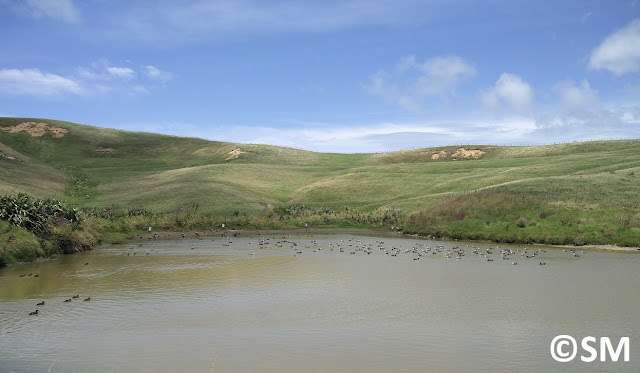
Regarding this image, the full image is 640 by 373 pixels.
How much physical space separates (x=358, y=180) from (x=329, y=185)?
19.8 ft

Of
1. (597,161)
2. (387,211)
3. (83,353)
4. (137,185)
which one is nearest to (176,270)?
(83,353)

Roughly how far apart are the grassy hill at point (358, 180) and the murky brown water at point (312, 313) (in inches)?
550

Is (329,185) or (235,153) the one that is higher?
(235,153)

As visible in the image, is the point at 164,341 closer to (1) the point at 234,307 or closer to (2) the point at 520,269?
(1) the point at 234,307

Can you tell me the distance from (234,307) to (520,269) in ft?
59.6

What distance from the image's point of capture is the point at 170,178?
301 feet

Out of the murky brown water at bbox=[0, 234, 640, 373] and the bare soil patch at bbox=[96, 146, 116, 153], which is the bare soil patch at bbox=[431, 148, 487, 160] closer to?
the bare soil patch at bbox=[96, 146, 116, 153]

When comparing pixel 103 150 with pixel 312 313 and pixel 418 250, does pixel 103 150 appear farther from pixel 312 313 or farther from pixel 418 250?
pixel 312 313

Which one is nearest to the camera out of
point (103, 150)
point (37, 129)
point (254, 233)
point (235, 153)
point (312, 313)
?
point (312, 313)

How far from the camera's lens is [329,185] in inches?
3625

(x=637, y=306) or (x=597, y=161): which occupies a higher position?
(x=597, y=161)

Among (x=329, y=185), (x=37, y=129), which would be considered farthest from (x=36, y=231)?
(x=37, y=129)

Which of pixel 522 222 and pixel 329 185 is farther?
pixel 329 185

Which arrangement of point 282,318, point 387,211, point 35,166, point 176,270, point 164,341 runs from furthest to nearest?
point 35,166, point 387,211, point 176,270, point 282,318, point 164,341
